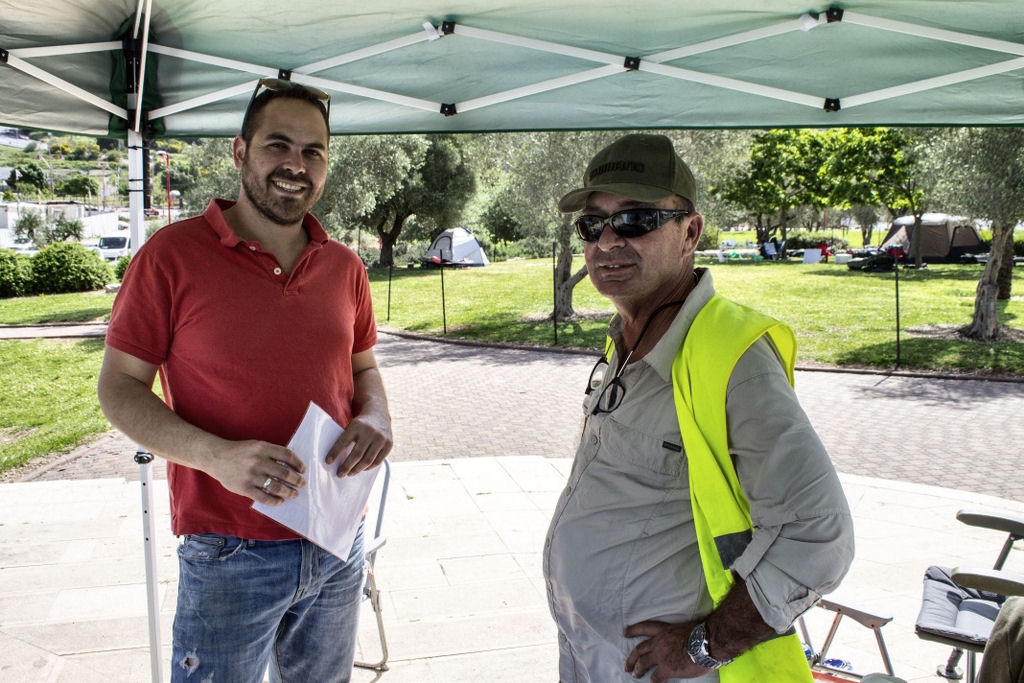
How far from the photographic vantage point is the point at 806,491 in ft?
4.58

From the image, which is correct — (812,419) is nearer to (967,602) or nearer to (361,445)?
(967,602)

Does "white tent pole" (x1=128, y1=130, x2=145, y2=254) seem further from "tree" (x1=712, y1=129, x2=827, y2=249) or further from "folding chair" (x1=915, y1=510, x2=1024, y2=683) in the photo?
"tree" (x1=712, y1=129, x2=827, y2=249)

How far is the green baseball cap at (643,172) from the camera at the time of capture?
173 centimetres

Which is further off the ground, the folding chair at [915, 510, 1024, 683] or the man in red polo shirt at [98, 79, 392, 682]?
the man in red polo shirt at [98, 79, 392, 682]

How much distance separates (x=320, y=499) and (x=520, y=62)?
2603mm

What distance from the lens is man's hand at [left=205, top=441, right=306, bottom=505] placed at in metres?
1.63

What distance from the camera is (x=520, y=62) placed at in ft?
12.2

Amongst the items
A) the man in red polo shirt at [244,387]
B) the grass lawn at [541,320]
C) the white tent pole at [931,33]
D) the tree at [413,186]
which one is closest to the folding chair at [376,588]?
the man in red polo shirt at [244,387]

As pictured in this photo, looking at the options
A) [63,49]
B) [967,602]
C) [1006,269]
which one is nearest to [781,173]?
[1006,269]

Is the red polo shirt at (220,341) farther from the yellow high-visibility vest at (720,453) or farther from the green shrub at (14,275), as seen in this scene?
the green shrub at (14,275)

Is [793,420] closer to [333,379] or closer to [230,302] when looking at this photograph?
[333,379]

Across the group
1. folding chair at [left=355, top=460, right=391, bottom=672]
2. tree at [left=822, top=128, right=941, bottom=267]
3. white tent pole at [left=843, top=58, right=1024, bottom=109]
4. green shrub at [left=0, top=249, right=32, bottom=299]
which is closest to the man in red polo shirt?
folding chair at [left=355, top=460, right=391, bottom=672]

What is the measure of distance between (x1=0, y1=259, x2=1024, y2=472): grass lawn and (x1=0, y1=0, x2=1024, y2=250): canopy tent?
17.8 feet

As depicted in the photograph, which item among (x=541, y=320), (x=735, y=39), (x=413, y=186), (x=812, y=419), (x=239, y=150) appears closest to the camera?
(x=239, y=150)
